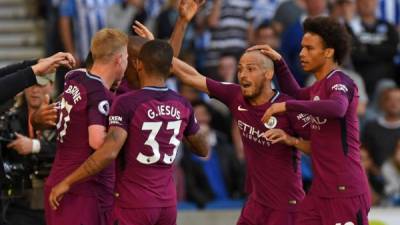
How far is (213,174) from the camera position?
13742 millimetres

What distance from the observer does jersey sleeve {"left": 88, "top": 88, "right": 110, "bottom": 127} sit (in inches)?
348

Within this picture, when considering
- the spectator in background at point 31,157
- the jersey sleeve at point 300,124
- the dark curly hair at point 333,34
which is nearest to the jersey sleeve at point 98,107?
the spectator in background at point 31,157

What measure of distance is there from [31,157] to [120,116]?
1.54 metres

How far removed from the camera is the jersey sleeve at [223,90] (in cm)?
962

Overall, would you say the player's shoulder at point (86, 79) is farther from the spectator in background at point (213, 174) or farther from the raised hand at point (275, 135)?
the spectator in background at point (213, 174)

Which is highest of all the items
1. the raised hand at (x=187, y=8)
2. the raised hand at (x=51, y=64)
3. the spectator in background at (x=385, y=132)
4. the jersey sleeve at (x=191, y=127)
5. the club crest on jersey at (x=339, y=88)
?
the raised hand at (x=187, y=8)

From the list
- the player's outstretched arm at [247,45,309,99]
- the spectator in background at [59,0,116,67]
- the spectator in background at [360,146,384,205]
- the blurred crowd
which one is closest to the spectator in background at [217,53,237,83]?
the blurred crowd

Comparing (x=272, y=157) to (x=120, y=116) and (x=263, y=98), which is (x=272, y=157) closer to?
(x=263, y=98)

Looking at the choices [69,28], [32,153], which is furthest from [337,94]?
[69,28]

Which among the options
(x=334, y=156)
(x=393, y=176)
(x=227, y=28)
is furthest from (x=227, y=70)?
(x=334, y=156)

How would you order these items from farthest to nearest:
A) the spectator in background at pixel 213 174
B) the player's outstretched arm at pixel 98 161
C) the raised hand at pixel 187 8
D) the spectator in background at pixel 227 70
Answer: the spectator in background at pixel 227 70 < the spectator in background at pixel 213 174 < the raised hand at pixel 187 8 < the player's outstretched arm at pixel 98 161

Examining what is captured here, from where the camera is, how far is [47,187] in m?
9.19

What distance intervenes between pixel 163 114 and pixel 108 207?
3.17 feet

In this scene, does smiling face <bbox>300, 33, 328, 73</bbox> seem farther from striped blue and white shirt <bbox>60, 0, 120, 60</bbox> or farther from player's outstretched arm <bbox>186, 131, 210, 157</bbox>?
striped blue and white shirt <bbox>60, 0, 120, 60</bbox>
